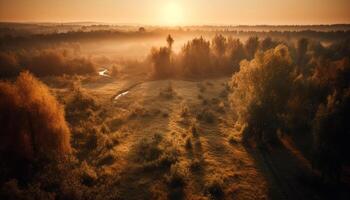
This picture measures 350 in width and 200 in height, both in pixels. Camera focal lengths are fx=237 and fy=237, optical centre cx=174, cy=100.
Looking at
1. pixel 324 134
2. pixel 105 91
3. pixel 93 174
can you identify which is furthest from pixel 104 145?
Result: pixel 105 91

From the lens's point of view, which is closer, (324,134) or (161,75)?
(324,134)

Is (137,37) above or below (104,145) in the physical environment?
above

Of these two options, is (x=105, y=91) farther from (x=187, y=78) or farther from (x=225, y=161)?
(x=225, y=161)

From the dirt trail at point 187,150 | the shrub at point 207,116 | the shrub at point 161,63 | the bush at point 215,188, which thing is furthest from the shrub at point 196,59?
the bush at point 215,188

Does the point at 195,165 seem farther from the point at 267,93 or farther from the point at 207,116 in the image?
the point at 207,116

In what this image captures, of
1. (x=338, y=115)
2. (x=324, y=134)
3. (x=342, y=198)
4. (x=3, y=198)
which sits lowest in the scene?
(x=342, y=198)

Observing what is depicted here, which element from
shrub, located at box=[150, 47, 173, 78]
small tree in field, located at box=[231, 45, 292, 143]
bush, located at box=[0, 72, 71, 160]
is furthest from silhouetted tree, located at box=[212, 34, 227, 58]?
bush, located at box=[0, 72, 71, 160]

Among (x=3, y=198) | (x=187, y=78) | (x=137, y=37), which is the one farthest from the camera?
(x=137, y=37)

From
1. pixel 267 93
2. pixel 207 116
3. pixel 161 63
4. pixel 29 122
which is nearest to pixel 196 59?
pixel 161 63

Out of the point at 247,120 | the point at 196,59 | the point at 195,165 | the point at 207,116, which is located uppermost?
the point at 196,59
